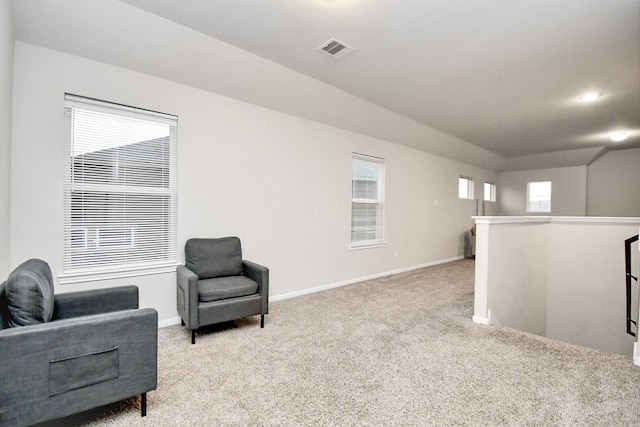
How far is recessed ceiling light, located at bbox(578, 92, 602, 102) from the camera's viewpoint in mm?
4258

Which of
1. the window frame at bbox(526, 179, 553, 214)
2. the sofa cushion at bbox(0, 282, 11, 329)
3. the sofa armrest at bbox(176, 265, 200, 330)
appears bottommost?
the sofa armrest at bbox(176, 265, 200, 330)

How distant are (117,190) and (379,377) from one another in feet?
9.38

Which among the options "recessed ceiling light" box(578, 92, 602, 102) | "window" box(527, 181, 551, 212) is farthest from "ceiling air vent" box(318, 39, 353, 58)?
"window" box(527, 181, 551, 212)

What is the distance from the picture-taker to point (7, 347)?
1.36 meters

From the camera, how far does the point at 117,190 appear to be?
2.90m

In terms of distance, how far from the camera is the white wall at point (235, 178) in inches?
98.3

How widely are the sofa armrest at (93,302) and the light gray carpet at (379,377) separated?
0.57 meters

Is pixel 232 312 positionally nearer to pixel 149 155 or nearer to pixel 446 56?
pixel 149 155

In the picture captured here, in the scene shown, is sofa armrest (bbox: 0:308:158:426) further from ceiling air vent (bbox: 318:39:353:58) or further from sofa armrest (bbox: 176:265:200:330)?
ceiling air vent (bbox: 318:39:353:58)

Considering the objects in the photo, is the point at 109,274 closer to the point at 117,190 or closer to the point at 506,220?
the point at 117,190

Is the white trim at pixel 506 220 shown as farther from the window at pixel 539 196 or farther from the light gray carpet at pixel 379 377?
the window at pixel 539 196

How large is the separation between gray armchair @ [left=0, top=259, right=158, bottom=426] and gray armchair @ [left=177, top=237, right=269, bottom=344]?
0.96 metres

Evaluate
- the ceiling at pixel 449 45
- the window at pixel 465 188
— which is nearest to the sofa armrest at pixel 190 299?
A: the ceiling at pixel 449 45

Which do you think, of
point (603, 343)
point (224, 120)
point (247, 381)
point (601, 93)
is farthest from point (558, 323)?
point (224, 120)
